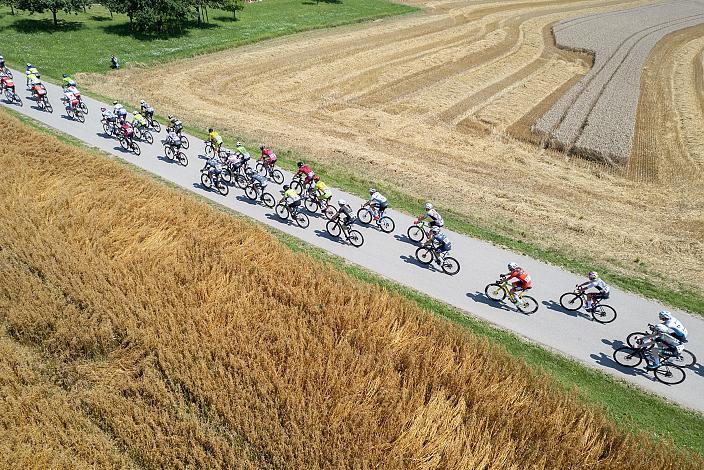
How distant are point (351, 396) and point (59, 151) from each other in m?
17.8

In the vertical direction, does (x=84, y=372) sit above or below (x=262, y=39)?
below

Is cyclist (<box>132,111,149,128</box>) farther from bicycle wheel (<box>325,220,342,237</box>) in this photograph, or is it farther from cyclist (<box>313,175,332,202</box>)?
bicycle wheel (<box>325,220,342,237</box>)

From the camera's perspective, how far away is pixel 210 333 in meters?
10.5

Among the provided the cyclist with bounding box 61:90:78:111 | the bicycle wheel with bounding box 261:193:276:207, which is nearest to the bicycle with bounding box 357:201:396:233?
the bicycle wheel with bounding box 261:193:276:207

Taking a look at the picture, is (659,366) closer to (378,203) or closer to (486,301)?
(486,301)

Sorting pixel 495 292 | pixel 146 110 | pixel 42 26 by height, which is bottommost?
pixel 495 292

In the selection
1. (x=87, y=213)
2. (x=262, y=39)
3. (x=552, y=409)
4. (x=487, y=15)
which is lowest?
(x=552, y=409)

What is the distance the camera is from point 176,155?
22688mm

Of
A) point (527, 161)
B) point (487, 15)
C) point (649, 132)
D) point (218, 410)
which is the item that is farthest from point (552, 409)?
→ point (487, 15)

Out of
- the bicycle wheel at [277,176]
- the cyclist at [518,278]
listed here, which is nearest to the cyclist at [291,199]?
the bicycle wheel at [277,176]

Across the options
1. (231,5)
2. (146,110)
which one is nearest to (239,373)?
(146,110)

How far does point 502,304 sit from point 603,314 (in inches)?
116

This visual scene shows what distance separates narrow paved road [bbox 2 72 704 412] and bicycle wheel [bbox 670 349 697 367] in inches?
7.1

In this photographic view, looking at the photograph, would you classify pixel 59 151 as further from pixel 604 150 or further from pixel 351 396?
pixel 604 150
